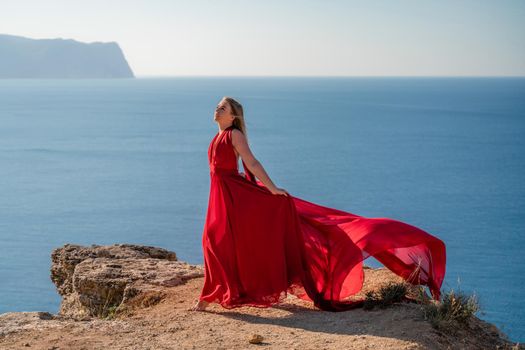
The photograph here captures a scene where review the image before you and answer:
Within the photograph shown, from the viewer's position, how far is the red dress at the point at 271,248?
6.31 m

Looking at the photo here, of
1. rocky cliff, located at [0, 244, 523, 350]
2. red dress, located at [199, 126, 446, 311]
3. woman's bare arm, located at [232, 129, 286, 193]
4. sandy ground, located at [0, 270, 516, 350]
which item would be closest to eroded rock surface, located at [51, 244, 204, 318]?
rocky cliff, located at [0, 244, 523, 350]

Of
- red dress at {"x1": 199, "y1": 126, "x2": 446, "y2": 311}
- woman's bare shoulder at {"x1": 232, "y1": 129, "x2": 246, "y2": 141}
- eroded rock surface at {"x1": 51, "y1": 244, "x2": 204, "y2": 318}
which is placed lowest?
eroded rock surface at {"x1": 51, "y1": 244, "x2": 204, "y2": 318}

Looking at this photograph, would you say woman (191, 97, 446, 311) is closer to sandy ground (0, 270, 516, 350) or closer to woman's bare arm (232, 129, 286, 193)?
woman's bare arm (232, 129, 286, 193)

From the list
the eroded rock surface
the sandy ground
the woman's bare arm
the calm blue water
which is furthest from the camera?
the calm blue water

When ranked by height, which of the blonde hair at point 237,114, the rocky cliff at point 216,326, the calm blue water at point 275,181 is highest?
the blonde hair at point 237,114

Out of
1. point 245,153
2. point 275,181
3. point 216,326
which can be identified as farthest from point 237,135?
point 275,181

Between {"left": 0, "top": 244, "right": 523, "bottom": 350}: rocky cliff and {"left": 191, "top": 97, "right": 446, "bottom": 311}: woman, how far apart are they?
0.19 m

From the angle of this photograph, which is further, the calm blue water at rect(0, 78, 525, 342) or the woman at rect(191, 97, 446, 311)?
the calm blue water at rect(0, 78, 525, 342)

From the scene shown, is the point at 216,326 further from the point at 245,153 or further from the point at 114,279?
the point at 114,279

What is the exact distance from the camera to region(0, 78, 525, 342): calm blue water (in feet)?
154

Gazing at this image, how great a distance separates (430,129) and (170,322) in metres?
109

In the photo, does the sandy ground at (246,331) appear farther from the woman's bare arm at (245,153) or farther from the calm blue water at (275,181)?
the calm blue water at (275,181)

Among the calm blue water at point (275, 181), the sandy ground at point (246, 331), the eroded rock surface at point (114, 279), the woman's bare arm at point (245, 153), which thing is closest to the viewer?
the sandy ground at point (246, 331)

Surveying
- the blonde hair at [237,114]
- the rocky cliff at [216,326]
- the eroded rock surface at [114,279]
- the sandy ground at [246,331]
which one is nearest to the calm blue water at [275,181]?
the eroded rock surface at [114,279]
